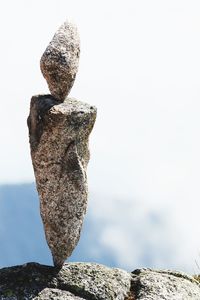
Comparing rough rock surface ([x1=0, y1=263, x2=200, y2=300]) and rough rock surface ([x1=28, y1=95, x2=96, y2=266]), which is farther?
rough rock surface ([x1=28, y1=95, x2=96, y2=266])

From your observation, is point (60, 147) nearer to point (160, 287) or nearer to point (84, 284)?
point (84, 284)

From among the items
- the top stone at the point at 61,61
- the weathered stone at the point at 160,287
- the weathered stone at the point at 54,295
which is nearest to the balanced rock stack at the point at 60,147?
the top stone at the point at 61,61

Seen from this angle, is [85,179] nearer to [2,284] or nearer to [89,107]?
[89,107]

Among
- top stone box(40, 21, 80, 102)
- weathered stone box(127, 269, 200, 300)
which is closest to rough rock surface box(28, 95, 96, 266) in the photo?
top stone box(40, 21, 80, 102)

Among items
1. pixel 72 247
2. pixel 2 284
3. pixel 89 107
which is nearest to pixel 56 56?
pixel 89 107

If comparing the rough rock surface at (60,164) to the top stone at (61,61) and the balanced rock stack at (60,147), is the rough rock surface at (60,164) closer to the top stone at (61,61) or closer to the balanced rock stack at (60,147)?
the balanced rock stack at (60,147)

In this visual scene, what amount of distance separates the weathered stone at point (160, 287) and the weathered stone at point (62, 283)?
0.35m

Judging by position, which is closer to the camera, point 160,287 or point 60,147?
point 60,147

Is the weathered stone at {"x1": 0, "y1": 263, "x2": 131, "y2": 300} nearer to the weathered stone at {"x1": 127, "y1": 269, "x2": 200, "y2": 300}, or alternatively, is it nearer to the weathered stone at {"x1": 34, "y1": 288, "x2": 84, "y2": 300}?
the weathered stone at {"x1": 34, "y1": 288, "x2": 84, "y2": 300}

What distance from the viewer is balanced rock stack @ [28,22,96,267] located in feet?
46.5

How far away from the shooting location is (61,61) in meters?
14.2

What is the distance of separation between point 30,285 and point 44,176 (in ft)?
8.39

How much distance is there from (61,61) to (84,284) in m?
5.27

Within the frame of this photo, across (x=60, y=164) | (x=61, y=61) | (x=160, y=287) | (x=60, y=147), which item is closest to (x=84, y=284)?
(x=160, y=287)
